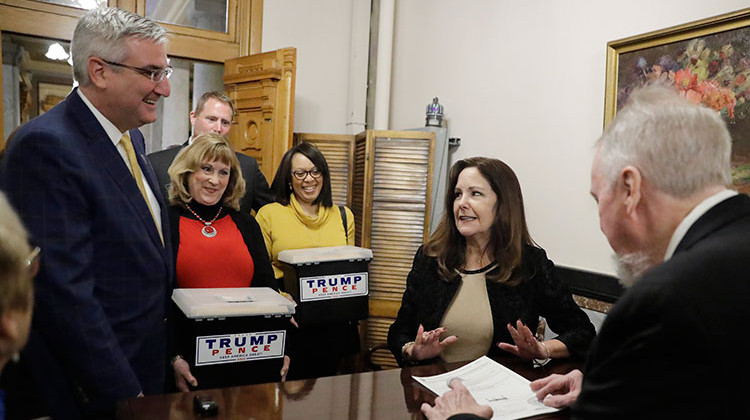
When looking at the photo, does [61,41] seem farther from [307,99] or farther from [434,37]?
[434,37]

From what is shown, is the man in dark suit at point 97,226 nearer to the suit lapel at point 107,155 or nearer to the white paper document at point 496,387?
the suit lapel at point 107,155

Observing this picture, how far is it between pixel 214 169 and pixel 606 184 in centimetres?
195

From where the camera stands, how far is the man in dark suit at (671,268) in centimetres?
85

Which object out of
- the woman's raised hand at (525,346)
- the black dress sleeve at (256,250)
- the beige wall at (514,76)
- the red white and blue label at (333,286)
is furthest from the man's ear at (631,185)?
the beige wall at (514,76)

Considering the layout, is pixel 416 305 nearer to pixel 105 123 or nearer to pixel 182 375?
pixel 182 375

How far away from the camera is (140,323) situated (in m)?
1.75

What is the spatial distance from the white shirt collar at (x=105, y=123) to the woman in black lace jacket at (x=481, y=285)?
1233 millimetres

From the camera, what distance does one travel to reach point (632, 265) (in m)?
1.14

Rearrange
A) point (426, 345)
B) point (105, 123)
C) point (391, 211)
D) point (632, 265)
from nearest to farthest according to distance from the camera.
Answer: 1. point (632, 265)
2. point (105, 123)
3. point (426, 345)
4. point (391, 211)

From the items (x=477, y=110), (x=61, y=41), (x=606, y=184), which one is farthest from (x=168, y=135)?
(x=606, y=184)

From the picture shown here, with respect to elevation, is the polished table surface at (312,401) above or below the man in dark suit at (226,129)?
below

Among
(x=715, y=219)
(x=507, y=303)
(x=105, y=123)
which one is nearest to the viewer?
(x=715, y=219)

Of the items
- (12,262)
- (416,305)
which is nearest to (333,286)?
(416,305)

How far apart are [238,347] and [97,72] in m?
1.02
